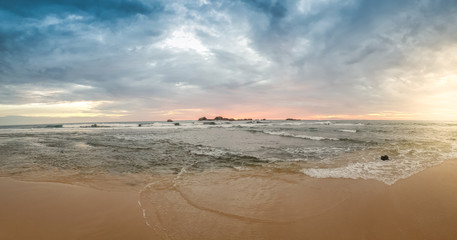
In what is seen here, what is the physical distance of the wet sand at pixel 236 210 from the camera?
3.59 m

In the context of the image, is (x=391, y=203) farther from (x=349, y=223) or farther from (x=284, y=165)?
(x=284, y=165)

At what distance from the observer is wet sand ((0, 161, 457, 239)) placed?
359 cm

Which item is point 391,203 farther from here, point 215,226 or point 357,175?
point 215,226

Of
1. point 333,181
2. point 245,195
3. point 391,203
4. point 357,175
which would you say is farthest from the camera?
point 357,175

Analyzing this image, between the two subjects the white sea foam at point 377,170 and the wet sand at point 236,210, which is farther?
the white sea foam at point 377,170

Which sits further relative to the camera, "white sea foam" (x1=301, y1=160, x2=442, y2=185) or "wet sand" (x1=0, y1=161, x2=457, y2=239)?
"white sea foam" (x1=301, y1=160, x2=442, y2=185)

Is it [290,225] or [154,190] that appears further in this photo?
[154,190]

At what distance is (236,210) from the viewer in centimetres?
445

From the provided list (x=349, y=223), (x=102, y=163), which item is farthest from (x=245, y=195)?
(x=102, y=163)

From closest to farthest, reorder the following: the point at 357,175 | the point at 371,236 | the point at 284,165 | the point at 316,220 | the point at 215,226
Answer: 1. the point at 371,236
2. the point at 215,226
3. the point at 316,220
4. the point at 357,175
5. the point at 284,165

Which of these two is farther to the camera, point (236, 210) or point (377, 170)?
point (377, 170)

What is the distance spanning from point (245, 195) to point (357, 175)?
4.78m

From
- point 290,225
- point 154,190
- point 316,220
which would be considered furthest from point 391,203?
point 154,190

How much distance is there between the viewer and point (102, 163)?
925 cm
